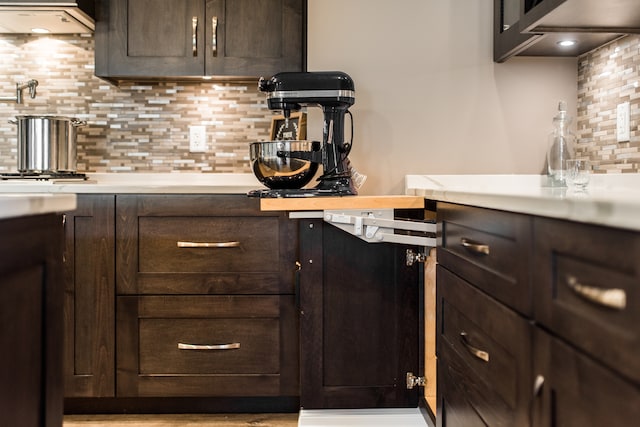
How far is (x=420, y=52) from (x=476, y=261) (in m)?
1.37

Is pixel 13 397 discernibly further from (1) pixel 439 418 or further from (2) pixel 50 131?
(2) pixel 50 131

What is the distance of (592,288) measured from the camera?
80cm

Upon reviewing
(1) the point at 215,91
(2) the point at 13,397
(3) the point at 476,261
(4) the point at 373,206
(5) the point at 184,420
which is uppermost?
(1) the point at 215,91

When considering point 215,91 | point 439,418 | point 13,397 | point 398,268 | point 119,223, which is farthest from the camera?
point 215,91

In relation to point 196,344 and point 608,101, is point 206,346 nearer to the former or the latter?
point 196,344

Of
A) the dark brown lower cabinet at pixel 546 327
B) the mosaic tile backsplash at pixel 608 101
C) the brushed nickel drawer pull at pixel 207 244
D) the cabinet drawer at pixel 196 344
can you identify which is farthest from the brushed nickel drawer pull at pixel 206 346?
the mosaic tile backsplash at pixel 608 101

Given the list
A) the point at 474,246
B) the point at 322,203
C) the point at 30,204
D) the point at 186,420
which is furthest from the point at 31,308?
the point at 186,420

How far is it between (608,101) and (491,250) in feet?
3.95

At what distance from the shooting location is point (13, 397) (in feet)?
2.84

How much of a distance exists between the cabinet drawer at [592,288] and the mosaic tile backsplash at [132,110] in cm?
209

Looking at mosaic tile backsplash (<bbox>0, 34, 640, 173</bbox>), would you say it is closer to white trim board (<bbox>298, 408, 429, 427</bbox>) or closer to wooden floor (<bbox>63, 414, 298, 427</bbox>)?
wooden floor (<bbox>63, 414, 298, 427</bbox>)

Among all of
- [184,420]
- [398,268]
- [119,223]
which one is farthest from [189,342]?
[398,268]

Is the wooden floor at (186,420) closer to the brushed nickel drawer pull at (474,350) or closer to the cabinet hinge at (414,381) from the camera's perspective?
the cabinet hinge at (414,381)

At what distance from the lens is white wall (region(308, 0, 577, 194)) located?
2.47 metres
